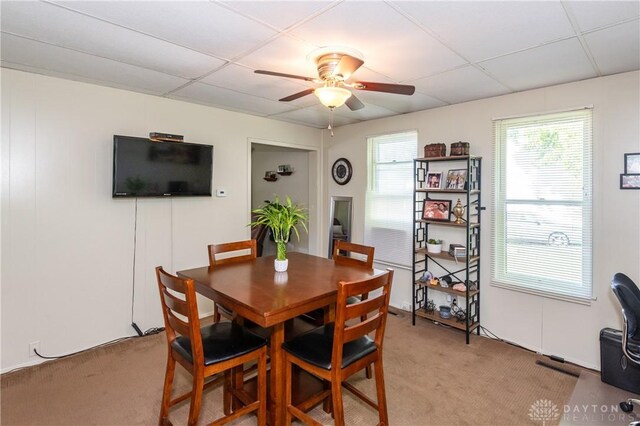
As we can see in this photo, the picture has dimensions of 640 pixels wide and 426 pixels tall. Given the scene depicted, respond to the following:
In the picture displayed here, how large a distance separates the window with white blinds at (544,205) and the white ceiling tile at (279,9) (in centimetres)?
245

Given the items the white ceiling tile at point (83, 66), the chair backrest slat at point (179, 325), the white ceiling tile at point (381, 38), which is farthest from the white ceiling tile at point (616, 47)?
the white ceiling tile at point (83, 66)

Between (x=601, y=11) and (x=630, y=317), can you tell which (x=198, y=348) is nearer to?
(x=630, y=317)

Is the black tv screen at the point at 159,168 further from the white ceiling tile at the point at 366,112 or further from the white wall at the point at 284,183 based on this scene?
the white wall at the point at 284,183

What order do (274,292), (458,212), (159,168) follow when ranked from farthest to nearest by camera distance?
(458,212)
(159,168)
(274,292)

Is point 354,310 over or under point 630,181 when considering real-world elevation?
under

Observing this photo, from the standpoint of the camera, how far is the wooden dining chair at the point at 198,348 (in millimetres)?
1727

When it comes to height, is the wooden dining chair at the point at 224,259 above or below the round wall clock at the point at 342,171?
below

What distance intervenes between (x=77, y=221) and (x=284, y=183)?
3.19 m

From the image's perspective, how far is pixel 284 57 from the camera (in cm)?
239

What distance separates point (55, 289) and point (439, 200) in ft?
12.7

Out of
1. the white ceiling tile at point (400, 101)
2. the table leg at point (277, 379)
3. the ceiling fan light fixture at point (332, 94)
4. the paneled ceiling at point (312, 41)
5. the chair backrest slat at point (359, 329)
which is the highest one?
the white ceiling tile at point (400, 101)

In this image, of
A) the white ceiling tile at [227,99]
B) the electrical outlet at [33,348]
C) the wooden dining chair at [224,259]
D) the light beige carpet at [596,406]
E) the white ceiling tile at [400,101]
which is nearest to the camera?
the light beige carpet at [596,406]

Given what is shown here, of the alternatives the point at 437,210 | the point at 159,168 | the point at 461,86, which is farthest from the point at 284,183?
the point at 461,86

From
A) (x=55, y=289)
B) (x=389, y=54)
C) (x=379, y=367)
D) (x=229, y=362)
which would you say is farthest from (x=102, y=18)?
(x=379, y=367)
